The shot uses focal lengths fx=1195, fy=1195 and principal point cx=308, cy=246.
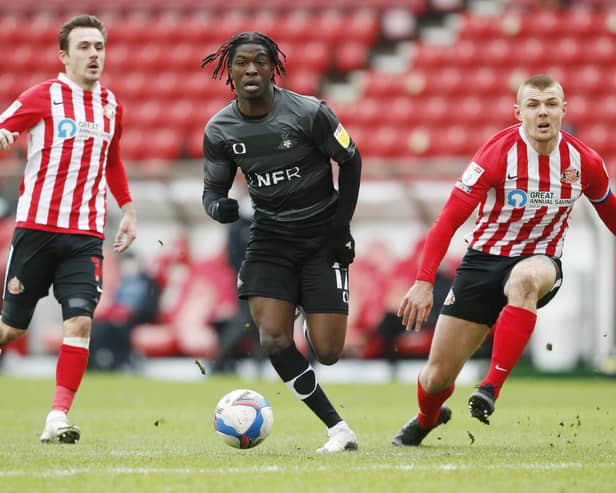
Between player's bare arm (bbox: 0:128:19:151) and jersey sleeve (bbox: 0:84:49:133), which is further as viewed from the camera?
jersey sleeve (bbox: 0:84:49:133)

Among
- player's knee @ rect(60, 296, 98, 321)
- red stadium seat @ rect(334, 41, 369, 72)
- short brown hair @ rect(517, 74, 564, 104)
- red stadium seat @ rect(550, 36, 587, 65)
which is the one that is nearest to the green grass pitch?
player's knee @ rect(60, 296, 98, 321)

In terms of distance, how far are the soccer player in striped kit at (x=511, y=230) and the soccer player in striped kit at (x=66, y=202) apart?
192cm

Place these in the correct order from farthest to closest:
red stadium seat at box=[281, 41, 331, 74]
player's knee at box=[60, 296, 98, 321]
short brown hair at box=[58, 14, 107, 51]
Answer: red stadium seat at box=[281, 41, 331, 74], short brown hair at box=[58, 14, 107, 51], player's knee at box=[60, 296, 98, 321]

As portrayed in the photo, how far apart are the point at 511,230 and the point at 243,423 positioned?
171cm

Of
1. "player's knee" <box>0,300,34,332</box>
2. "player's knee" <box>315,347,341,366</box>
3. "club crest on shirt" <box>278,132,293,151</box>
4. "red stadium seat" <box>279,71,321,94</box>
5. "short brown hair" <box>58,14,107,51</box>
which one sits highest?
"red stadium seat" <box>279,71,321,94</box>

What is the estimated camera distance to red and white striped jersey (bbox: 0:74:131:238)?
22.1 feet

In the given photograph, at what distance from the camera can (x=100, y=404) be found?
9961 millimetres

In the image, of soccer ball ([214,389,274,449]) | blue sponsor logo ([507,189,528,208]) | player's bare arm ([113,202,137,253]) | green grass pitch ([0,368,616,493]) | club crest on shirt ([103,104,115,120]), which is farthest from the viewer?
player's bare arm ([113,202,137,253])

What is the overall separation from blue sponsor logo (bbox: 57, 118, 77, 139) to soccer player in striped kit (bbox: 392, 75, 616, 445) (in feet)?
7.21

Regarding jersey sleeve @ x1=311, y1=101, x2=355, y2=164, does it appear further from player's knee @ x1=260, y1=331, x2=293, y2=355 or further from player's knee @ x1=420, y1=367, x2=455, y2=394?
player's knee @ x1=420, y1=367, x2=455, y2=394

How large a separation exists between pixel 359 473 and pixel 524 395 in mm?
6165

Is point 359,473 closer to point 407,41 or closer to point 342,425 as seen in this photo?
point 342,425

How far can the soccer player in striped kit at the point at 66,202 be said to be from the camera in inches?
263

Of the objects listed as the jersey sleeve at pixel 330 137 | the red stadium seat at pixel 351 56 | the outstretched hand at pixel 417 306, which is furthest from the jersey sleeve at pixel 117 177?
the red stadium seat at pixel 351 56
